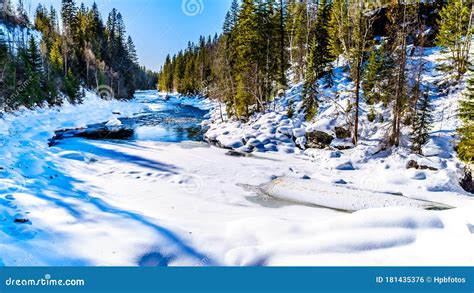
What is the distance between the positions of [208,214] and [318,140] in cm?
1240

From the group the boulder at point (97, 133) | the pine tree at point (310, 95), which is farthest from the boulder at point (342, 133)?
the boulder at point (97, 133)

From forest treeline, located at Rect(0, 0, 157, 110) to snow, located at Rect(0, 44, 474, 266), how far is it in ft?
38.4

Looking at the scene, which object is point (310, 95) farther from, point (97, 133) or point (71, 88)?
point (71, 88)

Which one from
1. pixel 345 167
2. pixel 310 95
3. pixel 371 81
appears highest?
pixel 371 81

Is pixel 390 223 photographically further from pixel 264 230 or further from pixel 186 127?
pixel 186 127

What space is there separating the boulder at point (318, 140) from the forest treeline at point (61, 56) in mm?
24793

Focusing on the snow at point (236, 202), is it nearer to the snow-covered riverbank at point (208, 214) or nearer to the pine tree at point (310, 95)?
the snow-covered riverbank at point (208, 214)

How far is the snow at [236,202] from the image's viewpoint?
219 inches

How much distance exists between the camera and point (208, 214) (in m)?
8.52

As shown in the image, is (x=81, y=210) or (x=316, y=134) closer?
(x=81, y=210)

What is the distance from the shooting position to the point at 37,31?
6231cm

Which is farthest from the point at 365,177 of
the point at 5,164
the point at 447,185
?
the point at 5,164

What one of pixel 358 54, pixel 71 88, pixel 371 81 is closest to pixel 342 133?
pixel 358 54

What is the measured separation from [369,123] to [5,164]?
781 inches
